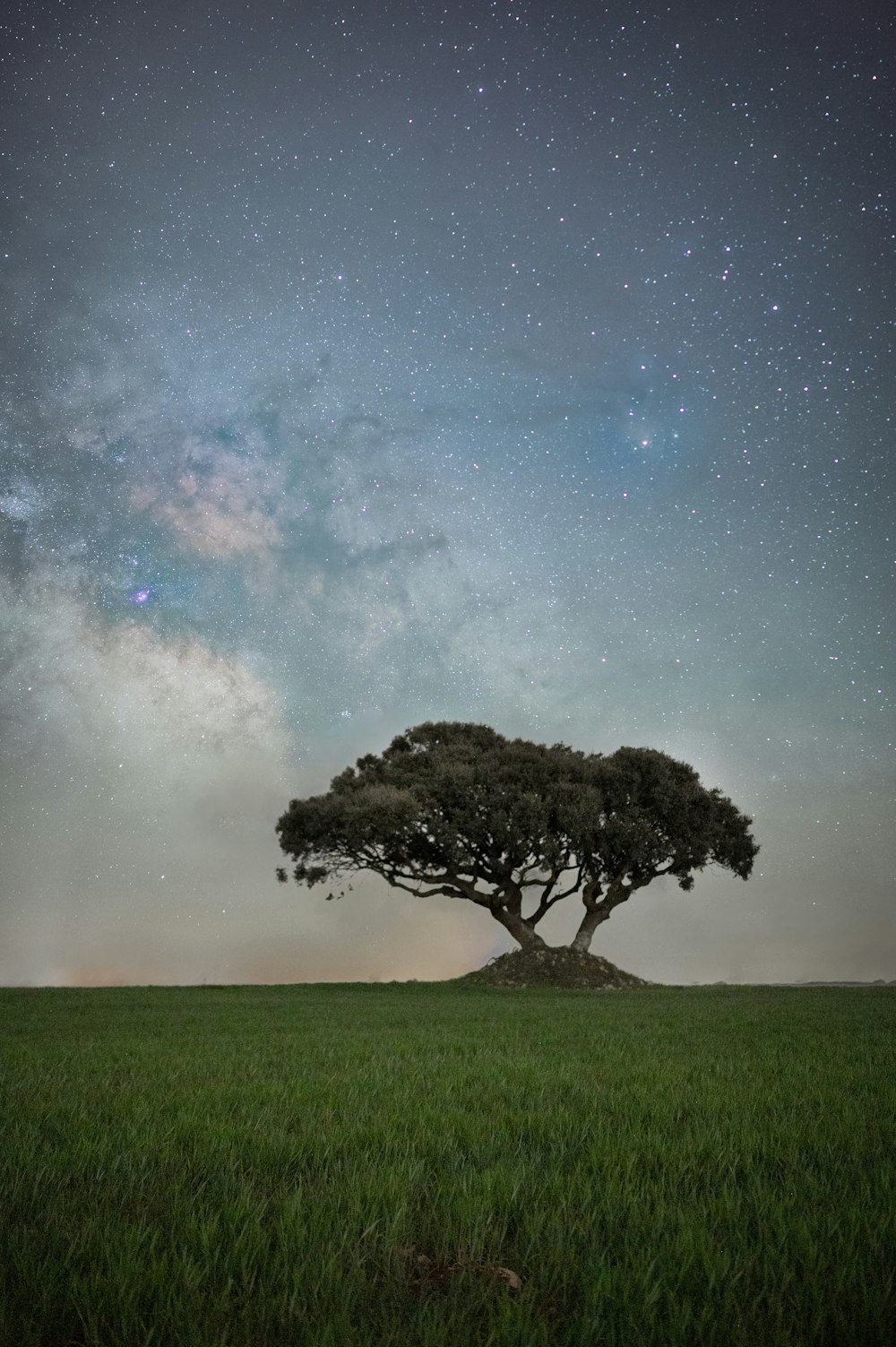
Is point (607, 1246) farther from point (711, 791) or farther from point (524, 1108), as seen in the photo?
point (711, 791)

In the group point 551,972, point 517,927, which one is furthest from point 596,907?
point 551,972

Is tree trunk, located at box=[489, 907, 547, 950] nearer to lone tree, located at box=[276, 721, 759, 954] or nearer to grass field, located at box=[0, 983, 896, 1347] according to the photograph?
lone tree, located at box=[276, 721, 759, 954]

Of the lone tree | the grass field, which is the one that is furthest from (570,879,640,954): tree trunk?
the grass field

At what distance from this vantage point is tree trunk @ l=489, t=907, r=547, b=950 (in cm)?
3528

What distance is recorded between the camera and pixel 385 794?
32344 millimetres

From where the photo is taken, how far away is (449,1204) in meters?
3.69

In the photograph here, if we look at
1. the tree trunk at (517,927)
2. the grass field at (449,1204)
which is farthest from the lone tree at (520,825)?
the grass field at (449,1204)

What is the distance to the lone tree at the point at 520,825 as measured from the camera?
107ft

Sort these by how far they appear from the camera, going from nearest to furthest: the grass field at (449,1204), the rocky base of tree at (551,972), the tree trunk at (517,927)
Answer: the grass field at (449,1204) < the rocky base of tree at (551,972) < the tree trunk at (517,927)

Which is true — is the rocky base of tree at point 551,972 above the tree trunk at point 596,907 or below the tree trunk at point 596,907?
below

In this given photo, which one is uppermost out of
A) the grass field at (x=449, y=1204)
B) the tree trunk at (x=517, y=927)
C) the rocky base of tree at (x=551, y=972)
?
the grass field at (x=449, y=1204)

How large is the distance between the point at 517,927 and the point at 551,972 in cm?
433

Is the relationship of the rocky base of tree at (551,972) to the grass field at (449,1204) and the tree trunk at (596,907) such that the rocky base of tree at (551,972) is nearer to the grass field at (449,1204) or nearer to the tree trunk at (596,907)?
the tree trunk at (596,907)

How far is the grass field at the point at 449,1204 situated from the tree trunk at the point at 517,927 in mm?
27866
